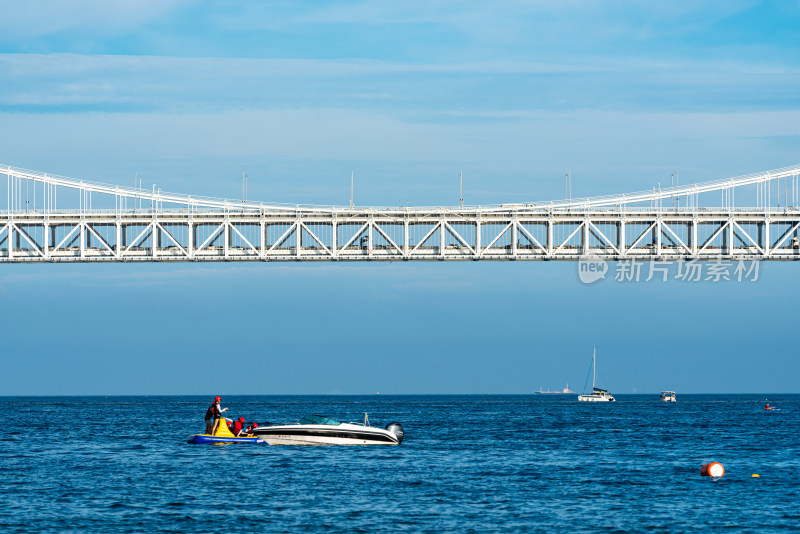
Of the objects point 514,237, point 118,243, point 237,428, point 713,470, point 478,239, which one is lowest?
point 713,470

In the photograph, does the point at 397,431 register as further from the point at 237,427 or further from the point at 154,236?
the point at 154,236

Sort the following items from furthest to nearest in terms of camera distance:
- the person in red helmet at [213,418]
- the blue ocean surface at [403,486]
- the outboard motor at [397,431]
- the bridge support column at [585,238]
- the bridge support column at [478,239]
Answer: the bridge support column at [585,238] → the bridge support column at [478,239] → the outboard motor at [397,431] → the person in red helmet at [213,418] → the blue ocean surface at [403,486]

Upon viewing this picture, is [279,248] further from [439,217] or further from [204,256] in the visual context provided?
[439,217]

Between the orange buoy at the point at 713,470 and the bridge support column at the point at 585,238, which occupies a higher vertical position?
the bridge support column at the point at 585,238

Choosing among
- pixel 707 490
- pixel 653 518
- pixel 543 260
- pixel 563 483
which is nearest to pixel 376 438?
pixel 563 483

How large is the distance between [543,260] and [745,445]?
112 feet

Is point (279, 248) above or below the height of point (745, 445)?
above

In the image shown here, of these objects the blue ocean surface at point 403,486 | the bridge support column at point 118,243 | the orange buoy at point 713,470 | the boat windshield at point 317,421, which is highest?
the bridge support column at point 118,243

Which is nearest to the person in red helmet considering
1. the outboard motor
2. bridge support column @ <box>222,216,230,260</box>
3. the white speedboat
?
the white speedboat

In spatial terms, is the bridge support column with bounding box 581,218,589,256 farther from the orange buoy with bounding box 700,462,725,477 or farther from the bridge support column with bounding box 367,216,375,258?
the orange buoy with bounding box 700,462,725,477

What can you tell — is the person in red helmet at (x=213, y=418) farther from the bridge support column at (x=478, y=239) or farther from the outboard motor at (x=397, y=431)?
the bridge support column at (x=478, y=239)

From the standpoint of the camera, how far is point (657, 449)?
48.0 m

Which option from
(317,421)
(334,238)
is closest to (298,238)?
(334,238)

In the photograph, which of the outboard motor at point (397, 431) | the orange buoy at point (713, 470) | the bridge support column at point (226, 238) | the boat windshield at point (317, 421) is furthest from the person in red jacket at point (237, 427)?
the bridge support column at point (226, 238)
